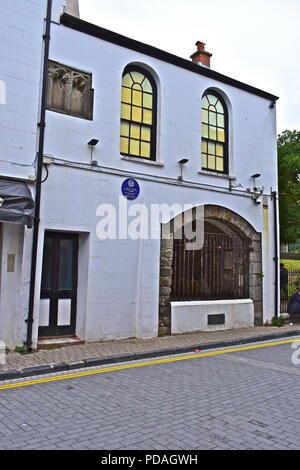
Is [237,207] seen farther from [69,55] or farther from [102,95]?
[69,55]

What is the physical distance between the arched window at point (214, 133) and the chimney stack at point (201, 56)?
3.70ft

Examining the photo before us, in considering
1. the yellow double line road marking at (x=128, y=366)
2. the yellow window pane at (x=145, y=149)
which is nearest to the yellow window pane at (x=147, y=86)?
the yellow window pane at (x=145, y=149)

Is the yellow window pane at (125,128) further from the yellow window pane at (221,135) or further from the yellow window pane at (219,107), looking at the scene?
the yellow window pane at (219,107)

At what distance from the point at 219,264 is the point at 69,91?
19.7 feet

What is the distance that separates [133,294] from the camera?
9.20m

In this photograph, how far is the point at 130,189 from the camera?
9297 mm

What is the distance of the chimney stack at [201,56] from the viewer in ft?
39.1

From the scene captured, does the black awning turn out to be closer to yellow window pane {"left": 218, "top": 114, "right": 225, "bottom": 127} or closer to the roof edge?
the roof edge

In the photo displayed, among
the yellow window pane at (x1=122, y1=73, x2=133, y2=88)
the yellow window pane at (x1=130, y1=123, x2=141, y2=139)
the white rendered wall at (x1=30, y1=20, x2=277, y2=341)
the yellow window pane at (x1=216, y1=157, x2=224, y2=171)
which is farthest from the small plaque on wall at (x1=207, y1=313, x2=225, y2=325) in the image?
the yellow window pane at (x1=122, y1=73, x2=133, y2=88)

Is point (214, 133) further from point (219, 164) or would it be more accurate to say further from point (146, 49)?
point (146, 49)

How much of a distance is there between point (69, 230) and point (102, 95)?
325 cm

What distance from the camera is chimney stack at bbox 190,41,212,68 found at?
1191cm

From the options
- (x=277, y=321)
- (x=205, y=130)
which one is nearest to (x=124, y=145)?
(x=205, y=130)
